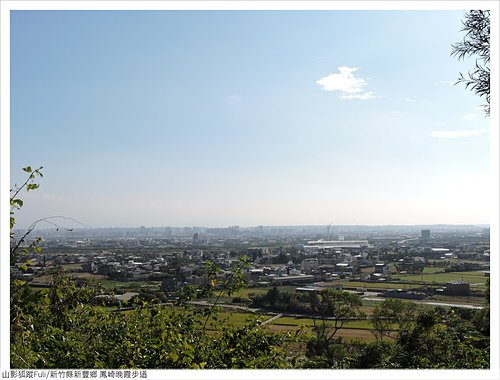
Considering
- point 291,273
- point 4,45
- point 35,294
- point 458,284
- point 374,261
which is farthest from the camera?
point 374,261

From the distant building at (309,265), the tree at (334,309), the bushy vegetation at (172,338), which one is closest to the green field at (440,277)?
the tree at (334,309)

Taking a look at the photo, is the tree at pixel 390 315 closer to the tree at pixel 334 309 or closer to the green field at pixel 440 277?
the tree at pixel 334 309

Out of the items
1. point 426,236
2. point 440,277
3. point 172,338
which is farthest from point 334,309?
point 426,236

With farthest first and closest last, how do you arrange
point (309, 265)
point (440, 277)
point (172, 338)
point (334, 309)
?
point (309, 265) → point (440, 277) → point (334, 309) → point (172, 338)

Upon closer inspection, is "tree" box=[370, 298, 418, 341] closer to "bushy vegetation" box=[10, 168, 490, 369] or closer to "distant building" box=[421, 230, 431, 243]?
"bushy vegetation" box=[10, 168, 490, 369]

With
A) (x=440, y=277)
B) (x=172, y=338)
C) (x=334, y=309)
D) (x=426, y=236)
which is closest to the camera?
(x=172, y=338)

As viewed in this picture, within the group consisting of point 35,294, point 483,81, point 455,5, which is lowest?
point 35,294

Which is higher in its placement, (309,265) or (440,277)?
(309,265)

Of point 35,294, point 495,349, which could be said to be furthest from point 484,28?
point 35,294

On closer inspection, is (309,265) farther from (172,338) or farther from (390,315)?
(172,338)

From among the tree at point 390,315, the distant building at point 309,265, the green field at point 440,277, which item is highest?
the distant building at point 309,265

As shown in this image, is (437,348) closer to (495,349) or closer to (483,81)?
(495,349)
